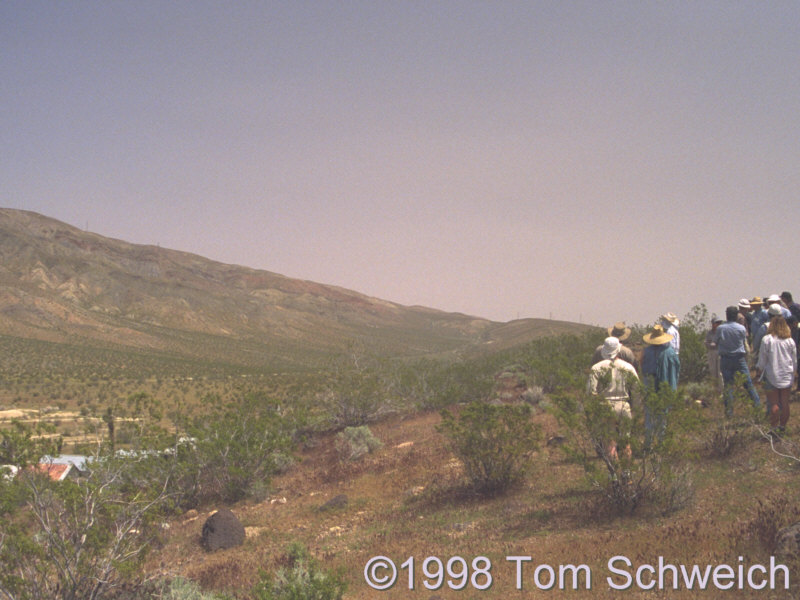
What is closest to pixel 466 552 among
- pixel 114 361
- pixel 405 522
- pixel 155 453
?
pixel 405 522

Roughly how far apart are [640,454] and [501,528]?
1.64 metres

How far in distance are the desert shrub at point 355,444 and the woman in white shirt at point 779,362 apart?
25.8 feet

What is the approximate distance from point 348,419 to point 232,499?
635 centimetres

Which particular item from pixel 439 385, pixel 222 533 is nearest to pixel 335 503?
pixel 222 533

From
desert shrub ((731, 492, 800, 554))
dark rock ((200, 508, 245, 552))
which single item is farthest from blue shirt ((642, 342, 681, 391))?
dark rock ((200, 508, 245, 552))

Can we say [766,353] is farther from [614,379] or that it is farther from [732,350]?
[614,379]

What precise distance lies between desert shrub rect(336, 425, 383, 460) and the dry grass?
244 centimetres

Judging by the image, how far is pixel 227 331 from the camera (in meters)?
87.6

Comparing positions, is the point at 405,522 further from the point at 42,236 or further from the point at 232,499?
the point at 42,236

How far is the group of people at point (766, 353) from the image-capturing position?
6.71 m

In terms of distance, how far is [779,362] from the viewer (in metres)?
6.70

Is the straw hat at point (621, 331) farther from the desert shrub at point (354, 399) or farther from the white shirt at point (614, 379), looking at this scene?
the desert shrub at point (354, 399)

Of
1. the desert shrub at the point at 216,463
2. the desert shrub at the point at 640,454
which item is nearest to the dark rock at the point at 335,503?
the desert shrub at the point at 216,463

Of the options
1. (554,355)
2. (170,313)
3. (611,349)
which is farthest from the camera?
(170,313)
